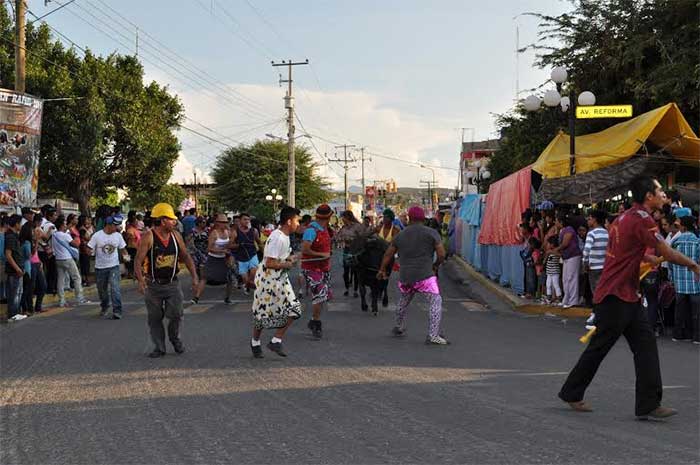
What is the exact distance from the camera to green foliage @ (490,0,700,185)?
69.1 feet

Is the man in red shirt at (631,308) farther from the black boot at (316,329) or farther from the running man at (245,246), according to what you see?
the running man at (245,246)

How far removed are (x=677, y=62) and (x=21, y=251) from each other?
16.5 metres

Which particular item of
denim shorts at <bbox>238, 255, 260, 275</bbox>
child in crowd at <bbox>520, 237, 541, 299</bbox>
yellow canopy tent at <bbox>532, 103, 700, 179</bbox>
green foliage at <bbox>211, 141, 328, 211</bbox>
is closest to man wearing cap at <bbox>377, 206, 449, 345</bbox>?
child in crowd at <bbox>520, 237, 541, 299</bbox>

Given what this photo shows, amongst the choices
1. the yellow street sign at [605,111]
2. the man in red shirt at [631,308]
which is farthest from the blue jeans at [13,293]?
the yellow street sign at [605,111]

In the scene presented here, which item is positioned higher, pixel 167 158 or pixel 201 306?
pixel 167 158

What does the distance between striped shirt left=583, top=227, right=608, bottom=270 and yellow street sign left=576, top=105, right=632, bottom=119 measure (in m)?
4.14

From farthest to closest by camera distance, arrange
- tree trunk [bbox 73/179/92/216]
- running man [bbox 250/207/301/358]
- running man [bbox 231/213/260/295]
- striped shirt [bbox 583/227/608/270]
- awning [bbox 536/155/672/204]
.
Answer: tree trunk [bbox 73/179/92/216] → running man [bbox 231/213/260/295] → awning [bbox 536/155/672/204] → striped shirt [bbox 583/227/608/270] → running man [bbox 250/207/301/358]

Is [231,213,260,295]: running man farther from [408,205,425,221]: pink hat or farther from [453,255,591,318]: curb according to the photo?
[408,205,425,221]: pink hat

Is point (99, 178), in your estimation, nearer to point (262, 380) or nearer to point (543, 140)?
point (543, 140)

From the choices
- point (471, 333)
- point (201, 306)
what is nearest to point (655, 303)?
point (471, 333)

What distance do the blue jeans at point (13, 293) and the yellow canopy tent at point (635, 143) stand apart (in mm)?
10789

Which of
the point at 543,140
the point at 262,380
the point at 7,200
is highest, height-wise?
the point at 543,140

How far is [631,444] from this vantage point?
5.80 metres

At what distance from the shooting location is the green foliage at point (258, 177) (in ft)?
243
